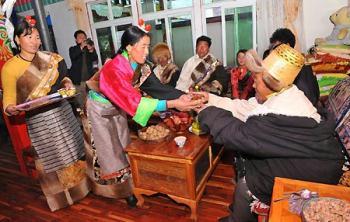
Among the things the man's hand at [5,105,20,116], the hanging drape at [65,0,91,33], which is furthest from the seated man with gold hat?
the hanging drape at [65,0,91,33]

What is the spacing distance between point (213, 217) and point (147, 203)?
2.22 ft

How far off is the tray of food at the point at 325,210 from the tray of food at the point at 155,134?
1406 mm

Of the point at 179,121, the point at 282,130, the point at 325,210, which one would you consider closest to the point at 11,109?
the point at 179,121

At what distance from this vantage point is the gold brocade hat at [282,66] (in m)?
1.34

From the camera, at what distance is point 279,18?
3979mm

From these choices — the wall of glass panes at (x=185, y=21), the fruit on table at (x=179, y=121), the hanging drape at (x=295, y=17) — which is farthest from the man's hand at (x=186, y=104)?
the wall of glass panes at (x=185, y=21)

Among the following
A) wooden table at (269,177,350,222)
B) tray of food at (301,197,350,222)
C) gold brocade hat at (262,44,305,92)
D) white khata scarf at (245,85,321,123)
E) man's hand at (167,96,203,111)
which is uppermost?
gold brocade hat at (262,44,305,92)

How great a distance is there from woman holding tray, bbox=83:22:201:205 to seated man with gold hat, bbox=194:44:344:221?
1.93ft

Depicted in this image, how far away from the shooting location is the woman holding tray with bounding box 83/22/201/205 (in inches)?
79.5

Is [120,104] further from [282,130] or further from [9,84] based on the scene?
[282,130]

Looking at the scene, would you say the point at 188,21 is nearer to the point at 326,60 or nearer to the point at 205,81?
the point at 205,81

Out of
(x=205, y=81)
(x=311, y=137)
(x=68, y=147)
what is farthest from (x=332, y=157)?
(x=205, y=81)

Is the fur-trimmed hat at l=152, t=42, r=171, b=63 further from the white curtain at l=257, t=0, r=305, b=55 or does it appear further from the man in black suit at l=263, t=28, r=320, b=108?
the man in black suit at l=263, t=28, r=320, b=108

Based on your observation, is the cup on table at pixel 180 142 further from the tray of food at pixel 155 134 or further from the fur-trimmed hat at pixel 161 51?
the fur-trimmed hat at pixel 161 51
